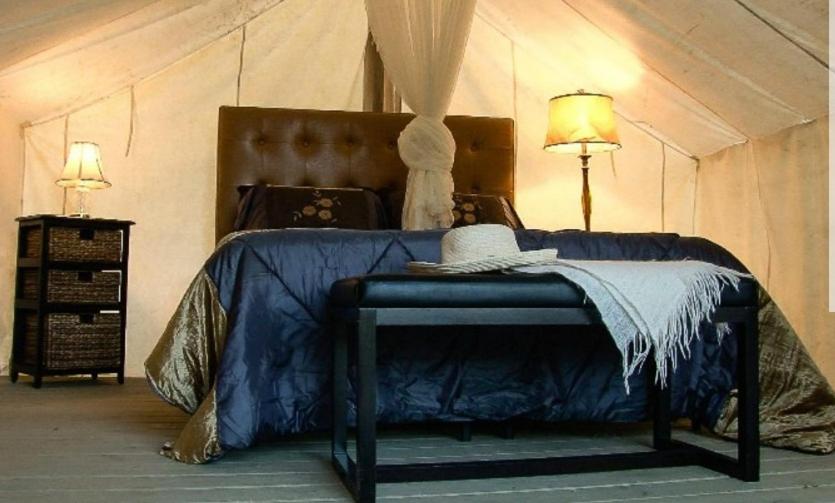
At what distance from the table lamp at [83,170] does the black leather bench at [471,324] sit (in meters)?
2.05

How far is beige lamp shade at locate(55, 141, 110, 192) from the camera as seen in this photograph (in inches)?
133

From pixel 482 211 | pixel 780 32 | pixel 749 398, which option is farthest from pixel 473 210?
pixel 749 398

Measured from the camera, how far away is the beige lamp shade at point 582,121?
11.5 ft

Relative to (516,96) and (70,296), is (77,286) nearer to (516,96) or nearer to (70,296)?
(70,296)

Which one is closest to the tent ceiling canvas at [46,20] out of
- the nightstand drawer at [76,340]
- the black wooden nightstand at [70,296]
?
the black wooden nightstand at [70,296]

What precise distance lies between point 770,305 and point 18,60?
2.75 metres

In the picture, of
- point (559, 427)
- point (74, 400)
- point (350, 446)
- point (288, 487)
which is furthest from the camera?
point (74, 400)

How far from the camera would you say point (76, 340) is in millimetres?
3408

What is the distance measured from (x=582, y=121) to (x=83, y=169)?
2.09m

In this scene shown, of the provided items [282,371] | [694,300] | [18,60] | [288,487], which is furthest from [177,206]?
[694,300]

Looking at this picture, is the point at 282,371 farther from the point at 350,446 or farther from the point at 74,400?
the point at 74,400

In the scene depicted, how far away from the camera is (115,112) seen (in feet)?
12.3

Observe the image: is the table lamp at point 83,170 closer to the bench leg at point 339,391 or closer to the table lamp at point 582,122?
the table lamp at point 582,122

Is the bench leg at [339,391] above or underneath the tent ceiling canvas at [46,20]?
underneath
